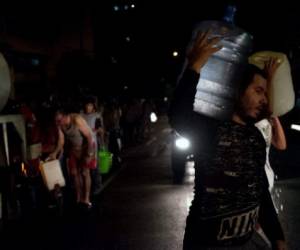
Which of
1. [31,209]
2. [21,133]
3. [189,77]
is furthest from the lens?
[31,209]

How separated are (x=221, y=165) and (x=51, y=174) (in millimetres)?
5944

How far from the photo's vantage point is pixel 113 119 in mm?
16578

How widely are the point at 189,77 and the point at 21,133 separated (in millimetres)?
5779

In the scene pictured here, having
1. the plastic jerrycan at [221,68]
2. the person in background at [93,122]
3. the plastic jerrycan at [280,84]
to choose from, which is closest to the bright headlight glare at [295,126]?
the person in background at [93,122]

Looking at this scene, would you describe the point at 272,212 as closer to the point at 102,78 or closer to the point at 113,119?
the point at 113,119

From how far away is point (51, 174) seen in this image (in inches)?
321

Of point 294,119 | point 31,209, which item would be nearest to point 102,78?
point 294,119

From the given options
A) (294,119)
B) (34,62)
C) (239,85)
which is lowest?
(294,119)

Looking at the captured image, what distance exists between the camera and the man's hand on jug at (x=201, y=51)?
2.45 metres

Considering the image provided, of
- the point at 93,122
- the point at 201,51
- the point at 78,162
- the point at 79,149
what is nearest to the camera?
the point at 201,51

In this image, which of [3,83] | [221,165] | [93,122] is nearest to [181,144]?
[93,122]

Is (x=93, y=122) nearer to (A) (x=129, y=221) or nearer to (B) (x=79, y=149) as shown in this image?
(B) (x=79, y=149)

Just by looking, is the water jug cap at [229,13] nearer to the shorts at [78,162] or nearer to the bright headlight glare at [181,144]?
the shorts at [78,162]

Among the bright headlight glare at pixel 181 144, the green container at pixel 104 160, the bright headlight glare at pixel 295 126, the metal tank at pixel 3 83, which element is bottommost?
the bright headlight glare at pixel 295 126
